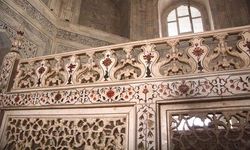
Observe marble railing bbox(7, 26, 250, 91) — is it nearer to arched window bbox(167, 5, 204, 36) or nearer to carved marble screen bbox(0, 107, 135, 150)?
carved marble screen bbox(0, 107, 135, 150)

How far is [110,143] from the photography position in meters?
2.01

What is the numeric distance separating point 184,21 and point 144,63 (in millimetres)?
5499

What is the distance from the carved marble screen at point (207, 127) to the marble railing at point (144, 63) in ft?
0.99

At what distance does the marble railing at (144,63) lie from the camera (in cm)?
200

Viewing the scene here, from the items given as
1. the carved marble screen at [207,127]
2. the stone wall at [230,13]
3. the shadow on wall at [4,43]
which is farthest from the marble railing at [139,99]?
the stone wall at [230,13]

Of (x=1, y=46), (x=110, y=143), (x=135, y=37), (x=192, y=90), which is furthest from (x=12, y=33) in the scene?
(x=192, y=90)

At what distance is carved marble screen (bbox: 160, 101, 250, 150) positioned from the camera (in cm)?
172

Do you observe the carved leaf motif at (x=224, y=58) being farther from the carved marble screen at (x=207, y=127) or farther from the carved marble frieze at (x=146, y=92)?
the carved marble screen at (x=207, y=127)

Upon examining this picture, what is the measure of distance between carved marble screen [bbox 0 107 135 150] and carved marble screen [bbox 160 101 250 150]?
30 centimetres

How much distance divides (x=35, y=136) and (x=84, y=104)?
565 mm

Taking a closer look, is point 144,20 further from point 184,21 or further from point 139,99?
point 139,99

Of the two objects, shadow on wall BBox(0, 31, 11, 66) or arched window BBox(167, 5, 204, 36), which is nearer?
shadow on wall BBox(0, 31, 11, 66)

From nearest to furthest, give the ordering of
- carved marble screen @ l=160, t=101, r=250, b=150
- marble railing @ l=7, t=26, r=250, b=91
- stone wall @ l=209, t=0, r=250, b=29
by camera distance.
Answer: carved marble screen @ l=160, t=101, r=250, b=150
marble railing @ l=7, t=26, r=250, b=91
stone wall @ l=209, t=0, r=250, b=29

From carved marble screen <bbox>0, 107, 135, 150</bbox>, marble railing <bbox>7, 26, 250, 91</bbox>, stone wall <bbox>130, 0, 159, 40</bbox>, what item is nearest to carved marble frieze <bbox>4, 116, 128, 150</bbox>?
carved marble screen <bbox>0, 107, 135, 150</bbox>
